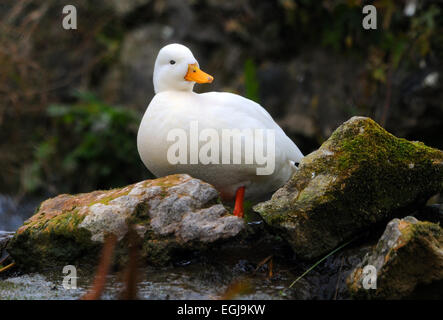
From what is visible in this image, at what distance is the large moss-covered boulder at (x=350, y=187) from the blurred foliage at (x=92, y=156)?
5271 mm

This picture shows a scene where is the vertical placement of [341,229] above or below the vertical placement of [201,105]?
below

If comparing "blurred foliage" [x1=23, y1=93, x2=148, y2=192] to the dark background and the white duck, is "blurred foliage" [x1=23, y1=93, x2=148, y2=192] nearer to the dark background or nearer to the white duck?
the dark background

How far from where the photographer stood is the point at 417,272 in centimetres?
278

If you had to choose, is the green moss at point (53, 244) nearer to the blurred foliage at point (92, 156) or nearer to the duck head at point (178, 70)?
the duck head at point (178, 70)

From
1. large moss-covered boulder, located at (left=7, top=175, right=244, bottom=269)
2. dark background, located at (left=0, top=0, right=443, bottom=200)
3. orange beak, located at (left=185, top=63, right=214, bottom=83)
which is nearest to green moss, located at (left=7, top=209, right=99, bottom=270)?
large moss-covered boulder, located at (left=7, top=175, right=244, bottom=269)

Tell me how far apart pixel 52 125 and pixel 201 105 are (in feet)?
20.2

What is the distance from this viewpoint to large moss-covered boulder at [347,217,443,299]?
271 centimetres

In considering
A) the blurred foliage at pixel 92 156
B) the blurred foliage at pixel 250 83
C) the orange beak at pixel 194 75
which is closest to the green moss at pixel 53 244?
the orange beak at pixel 194 75

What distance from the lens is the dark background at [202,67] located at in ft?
25.4

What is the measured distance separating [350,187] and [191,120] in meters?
1.22

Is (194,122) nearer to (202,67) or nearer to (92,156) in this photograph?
(92,156)

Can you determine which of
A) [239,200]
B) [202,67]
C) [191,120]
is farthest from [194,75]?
[202,67]
